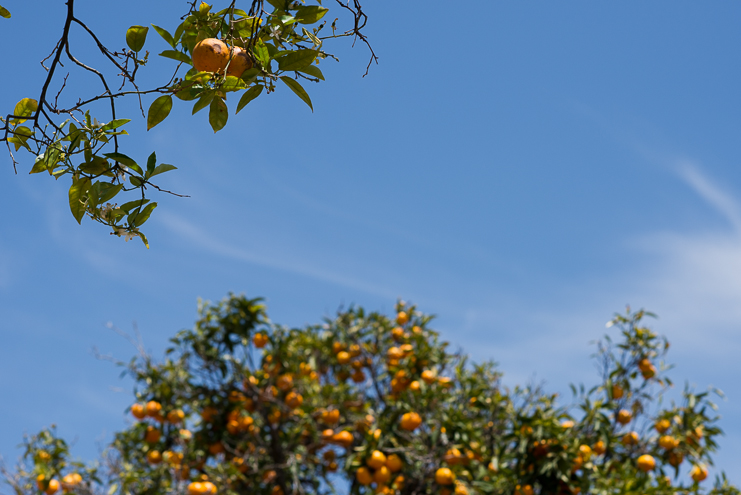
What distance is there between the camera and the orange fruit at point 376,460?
4.28 m

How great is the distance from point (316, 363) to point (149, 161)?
15.9 feet

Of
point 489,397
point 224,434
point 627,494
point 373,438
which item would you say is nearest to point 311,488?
point 224,434

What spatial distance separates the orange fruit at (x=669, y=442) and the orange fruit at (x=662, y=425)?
0.24ft

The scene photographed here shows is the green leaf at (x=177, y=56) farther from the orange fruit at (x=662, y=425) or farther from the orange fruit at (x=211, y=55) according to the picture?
the orange fruit at (x=662, y=425)

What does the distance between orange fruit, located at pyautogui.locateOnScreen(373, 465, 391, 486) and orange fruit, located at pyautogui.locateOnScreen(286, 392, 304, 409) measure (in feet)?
4.05

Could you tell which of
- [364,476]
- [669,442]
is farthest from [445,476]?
[669,442]

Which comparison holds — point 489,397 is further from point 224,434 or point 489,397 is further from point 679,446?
point 224,434

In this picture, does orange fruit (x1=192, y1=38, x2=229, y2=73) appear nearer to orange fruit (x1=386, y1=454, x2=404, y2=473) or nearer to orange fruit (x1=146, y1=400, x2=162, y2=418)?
orange fruit (x1=386, y1=454, x2=404, y2=473)

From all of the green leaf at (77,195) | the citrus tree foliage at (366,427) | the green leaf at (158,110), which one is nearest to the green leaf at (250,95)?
the green leaf at (158,110)

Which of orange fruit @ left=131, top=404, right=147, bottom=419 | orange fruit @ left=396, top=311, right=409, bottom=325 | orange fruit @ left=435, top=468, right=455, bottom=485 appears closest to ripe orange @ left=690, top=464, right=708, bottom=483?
orange fruit @ left=435, top=468, right=455, bottom=485

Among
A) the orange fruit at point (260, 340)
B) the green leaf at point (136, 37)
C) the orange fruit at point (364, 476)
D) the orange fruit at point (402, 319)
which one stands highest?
the orange fruit at point (402, 319)

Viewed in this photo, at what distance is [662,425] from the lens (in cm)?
483

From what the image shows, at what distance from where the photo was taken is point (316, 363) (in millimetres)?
6035

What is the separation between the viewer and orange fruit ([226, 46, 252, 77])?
4.37 ft
